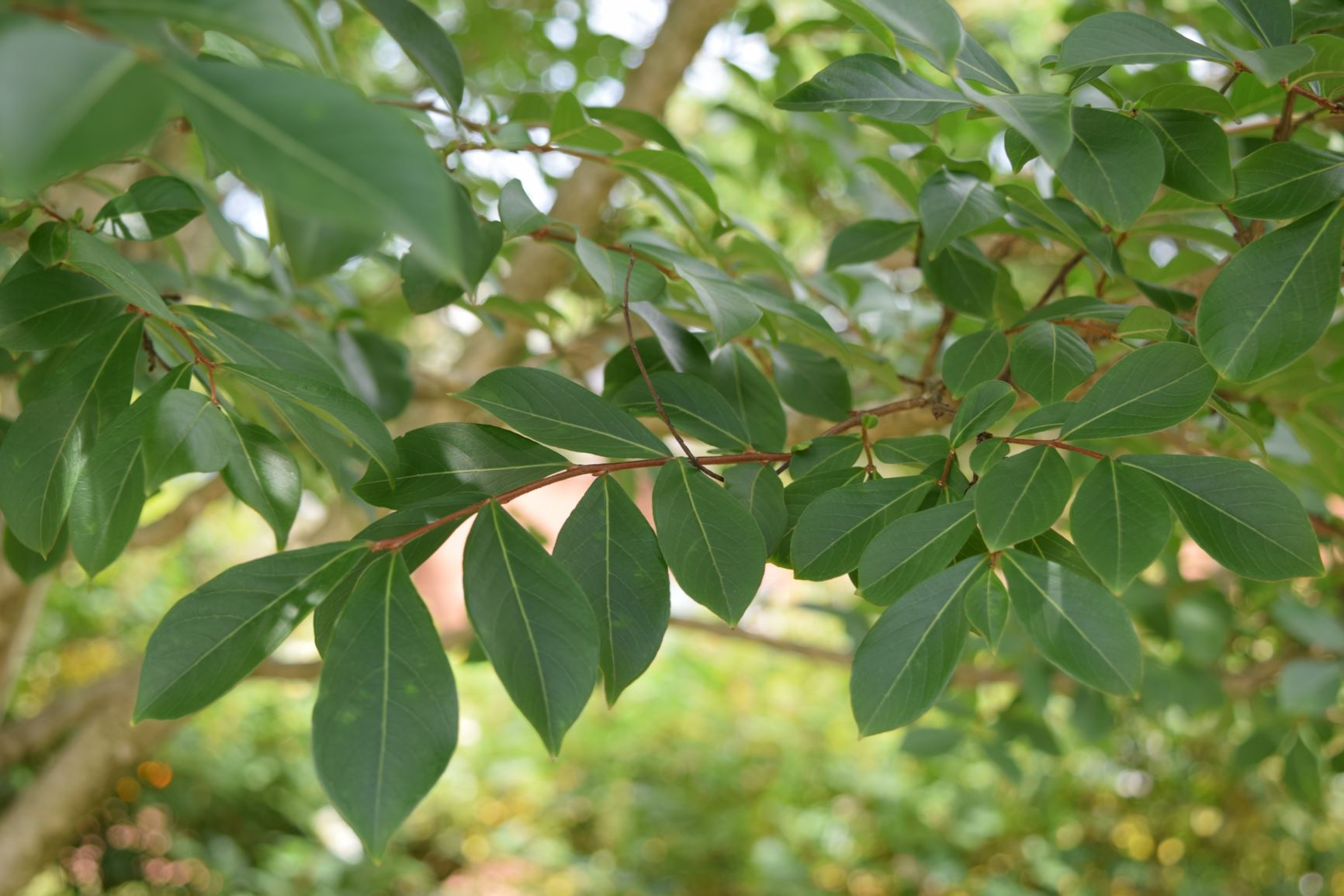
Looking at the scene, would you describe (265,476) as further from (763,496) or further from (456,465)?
(763,496)

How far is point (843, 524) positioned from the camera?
415 millimetres

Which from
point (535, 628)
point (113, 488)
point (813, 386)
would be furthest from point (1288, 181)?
Result: point (113, 488)

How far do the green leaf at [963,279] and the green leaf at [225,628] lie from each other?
0.38m

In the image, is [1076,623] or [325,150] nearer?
[325,150]

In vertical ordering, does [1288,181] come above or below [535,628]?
above

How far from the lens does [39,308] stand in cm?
47

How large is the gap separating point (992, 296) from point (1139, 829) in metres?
2.15

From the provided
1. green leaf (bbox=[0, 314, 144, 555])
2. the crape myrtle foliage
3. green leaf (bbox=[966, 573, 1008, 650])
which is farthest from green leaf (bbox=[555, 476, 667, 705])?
green leaf (bbox=[0, 314, 144, 555])

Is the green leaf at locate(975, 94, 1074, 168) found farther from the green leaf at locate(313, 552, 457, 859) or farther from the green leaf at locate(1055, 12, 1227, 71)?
the green leaf at locate(313, 552, 457, 859)

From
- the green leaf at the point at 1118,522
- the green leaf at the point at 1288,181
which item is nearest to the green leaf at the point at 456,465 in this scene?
the green leaf at the point at 1118,522

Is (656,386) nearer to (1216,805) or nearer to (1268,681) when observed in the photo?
(1268,681)

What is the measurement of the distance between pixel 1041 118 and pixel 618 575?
24cm

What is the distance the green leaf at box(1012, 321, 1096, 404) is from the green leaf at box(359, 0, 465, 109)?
296mm

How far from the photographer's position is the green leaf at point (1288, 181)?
0.42 meters
